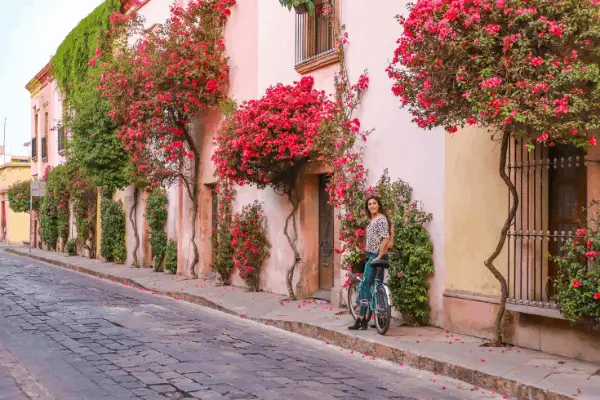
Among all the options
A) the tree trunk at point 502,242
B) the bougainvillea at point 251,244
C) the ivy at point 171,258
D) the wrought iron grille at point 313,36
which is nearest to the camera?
the tree trunk at point 502,242

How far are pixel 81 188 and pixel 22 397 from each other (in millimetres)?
21774

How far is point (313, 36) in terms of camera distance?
42.9 ft

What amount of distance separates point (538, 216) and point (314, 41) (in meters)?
6.21

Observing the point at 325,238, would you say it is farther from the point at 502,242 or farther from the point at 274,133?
the point at 502,242

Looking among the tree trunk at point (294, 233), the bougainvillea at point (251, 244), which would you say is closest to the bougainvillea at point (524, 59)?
the tree trunk at point (294, 233)

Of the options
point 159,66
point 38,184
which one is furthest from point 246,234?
point 38,184

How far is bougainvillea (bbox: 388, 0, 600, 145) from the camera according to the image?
252 inches

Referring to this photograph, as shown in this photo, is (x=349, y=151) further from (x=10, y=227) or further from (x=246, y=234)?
(x=10, y=227)

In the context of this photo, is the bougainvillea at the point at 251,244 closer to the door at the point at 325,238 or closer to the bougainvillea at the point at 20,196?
the door at the point at 325,238

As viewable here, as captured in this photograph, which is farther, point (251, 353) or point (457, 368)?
point (251, 353)

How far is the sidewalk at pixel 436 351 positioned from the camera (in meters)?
6.47

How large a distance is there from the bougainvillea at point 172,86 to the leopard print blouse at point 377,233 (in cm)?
804

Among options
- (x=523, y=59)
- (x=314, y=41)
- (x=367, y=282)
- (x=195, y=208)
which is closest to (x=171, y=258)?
(x=195, y=208)

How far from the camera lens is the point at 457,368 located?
720 cm
